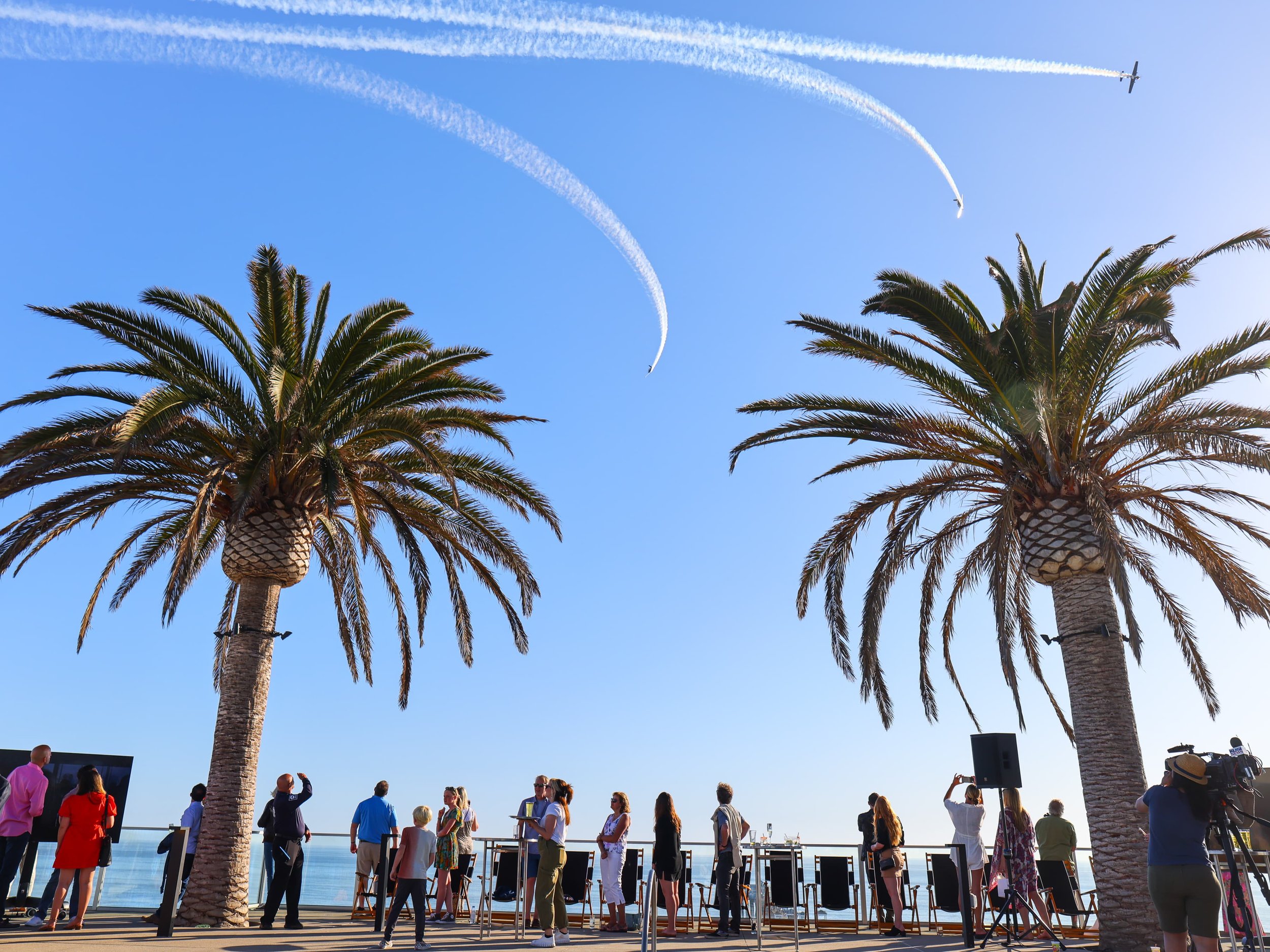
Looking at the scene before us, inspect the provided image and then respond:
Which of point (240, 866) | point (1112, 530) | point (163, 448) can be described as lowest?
point (240, 866)

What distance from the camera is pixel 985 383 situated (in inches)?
491

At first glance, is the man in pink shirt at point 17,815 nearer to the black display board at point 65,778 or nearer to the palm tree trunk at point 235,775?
the black display board at point 65,778

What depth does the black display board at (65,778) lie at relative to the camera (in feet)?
36.5

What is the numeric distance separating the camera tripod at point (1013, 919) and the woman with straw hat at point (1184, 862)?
279 centimetres

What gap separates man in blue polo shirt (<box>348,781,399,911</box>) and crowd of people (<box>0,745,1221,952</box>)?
0.07 ft

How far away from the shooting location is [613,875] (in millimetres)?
12836

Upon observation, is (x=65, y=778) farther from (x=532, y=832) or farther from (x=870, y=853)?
(x=870, y=853)

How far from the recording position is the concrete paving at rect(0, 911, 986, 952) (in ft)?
31.1

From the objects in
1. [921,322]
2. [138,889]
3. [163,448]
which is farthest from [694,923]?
[163,448]

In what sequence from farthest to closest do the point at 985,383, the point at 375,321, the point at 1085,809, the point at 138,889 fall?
the point at 138,889, the point at 375,321, the point at 985,383, the point at 1085,809

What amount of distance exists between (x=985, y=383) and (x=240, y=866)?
1151 centimetres

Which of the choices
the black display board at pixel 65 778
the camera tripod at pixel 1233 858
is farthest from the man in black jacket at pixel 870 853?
the black display board at pixel 65 778

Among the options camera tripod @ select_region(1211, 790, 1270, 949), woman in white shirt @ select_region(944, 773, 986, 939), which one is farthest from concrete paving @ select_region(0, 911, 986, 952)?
camera tripod @ select_region(1211, 790, 1270, 949)

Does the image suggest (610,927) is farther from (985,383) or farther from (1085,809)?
(985,383)
